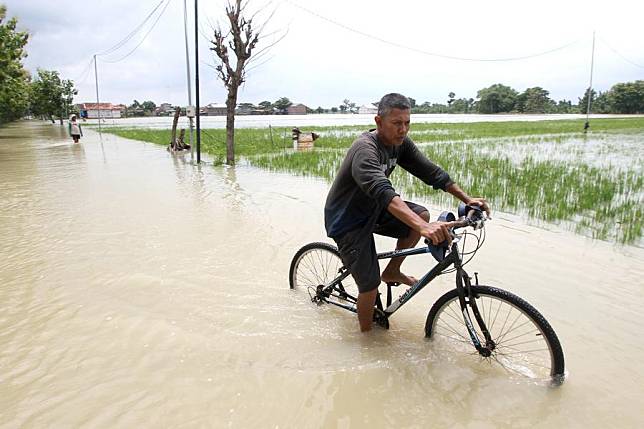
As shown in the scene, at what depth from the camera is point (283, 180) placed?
1027 centimetres

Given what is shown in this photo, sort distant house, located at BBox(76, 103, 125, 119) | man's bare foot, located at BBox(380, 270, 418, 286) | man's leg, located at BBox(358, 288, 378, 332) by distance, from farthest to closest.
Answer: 1. distant house, located at BBox(76, 103, 125, 119)
2. man's bare foot, located at BBox(380, 270, 418, 286)
3. man's leg, located at BBox(358, 288, 378, 332)

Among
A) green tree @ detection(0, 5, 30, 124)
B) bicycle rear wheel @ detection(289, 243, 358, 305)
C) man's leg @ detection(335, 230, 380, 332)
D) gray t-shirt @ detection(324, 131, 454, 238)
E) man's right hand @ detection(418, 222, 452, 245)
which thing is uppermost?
green tree @ detection(0, 5, 30, 124)

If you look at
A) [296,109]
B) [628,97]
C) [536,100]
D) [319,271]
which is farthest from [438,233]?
[296,109]

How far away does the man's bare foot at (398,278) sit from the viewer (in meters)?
3.00

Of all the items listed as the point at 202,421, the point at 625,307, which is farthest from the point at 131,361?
the point at 625,307

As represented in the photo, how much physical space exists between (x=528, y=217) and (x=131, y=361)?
5741 millimetres

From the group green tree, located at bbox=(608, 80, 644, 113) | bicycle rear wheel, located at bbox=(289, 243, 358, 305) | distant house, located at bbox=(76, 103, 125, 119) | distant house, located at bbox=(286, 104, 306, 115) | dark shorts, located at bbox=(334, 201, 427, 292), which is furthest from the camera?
distant house, located at bbox=(286, 104, 306, 115)

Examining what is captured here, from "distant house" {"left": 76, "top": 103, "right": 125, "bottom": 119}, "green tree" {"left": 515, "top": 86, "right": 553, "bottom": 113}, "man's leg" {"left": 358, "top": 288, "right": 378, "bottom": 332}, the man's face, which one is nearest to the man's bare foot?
"man's leg" {"left": 358, "top": 288, "right": 378, "bottom": 332}

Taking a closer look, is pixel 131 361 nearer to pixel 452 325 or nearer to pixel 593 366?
pixel 452 325

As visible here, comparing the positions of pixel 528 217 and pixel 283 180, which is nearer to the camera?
pixel 528 217

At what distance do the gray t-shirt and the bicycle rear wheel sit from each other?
57 cm

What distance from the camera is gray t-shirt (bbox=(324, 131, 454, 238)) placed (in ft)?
7.77

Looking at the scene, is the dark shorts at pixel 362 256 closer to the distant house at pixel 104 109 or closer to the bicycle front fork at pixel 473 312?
the bicycle front fork at pixel 473 312

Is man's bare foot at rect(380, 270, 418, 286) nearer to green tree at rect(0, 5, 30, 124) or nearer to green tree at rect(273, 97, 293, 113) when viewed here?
green tree at rect(0, 5, 30, 124)
